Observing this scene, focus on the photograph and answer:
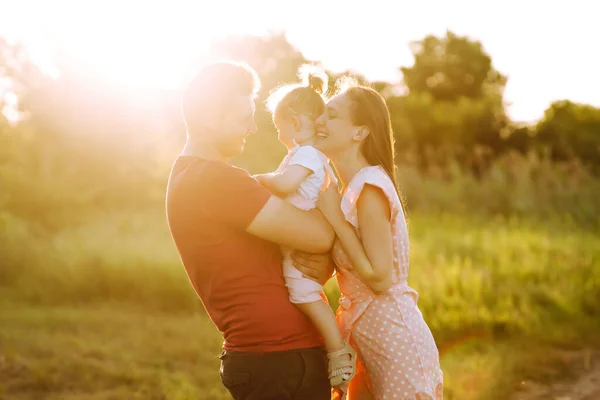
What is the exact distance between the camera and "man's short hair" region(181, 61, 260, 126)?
2734mm

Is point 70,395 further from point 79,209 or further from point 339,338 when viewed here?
point 79,209

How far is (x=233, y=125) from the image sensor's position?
2.76m

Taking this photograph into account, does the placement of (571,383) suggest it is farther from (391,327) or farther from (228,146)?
(228,146)

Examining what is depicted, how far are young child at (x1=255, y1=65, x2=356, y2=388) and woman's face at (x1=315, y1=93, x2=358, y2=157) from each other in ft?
0.22

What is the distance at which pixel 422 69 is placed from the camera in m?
40.3

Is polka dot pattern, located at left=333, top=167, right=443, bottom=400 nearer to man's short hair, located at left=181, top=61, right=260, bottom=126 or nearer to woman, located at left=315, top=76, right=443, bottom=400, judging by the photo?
woman, located at left=315, top=76, right=443, bottom=400

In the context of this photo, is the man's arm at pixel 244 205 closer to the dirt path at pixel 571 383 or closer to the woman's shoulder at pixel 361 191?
the woman's shoulder at pixel 361 191

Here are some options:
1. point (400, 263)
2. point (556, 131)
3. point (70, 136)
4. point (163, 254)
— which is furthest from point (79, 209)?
point (556, 131)

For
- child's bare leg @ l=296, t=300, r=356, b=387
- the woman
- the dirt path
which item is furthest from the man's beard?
the dirt path

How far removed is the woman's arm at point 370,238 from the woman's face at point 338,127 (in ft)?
0.97

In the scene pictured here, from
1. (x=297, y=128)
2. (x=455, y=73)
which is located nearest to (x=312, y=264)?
(x=297, y=128)

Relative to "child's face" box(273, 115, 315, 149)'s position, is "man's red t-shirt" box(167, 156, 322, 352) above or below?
below

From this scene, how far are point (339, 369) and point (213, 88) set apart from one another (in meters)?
1.14

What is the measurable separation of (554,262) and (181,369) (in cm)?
434
